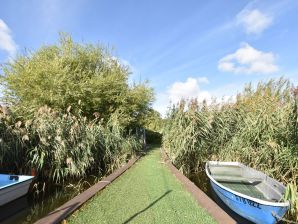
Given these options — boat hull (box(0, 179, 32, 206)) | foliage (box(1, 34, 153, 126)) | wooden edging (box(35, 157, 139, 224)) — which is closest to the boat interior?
wooden edging (box(35, 157, 139, 224))

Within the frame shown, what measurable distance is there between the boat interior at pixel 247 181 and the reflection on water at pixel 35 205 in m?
3.93

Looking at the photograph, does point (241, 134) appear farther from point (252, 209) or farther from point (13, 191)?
point (13, 191)

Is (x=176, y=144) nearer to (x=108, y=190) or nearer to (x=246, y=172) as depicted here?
(x=246, y=172)

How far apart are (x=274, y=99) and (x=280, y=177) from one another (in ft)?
8.23

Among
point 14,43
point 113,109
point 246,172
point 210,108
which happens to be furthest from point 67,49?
point 246,172

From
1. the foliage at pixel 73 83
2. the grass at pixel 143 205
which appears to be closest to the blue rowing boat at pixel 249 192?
the grass at pixel 143 205

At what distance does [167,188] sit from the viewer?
5.54m

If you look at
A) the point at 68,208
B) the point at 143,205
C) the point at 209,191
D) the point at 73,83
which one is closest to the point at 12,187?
the point at 68,208

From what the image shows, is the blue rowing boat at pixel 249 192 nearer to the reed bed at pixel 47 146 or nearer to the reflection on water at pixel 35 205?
the reflection on water at pixel 35 205

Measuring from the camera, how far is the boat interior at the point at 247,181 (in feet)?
16.2

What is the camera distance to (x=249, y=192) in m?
5.48

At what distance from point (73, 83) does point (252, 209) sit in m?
9.57

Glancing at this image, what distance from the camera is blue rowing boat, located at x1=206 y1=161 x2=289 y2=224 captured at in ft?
13.1

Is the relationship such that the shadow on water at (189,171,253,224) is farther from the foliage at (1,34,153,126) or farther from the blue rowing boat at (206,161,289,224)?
the foliage at (1,34,153,126)
